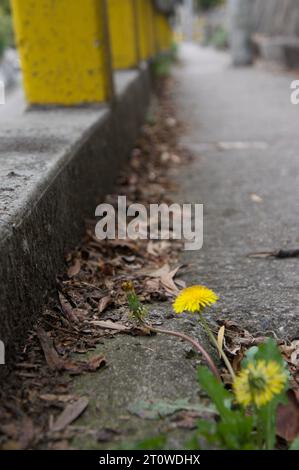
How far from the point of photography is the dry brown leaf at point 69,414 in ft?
3.92

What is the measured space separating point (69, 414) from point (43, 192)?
0.73 metres

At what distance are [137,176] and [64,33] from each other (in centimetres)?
91

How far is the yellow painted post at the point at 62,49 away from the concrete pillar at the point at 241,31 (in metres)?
9.82

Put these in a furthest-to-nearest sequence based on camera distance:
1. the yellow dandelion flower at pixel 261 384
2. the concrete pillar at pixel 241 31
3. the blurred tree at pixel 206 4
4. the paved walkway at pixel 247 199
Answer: the blurred tree at pixel 206 4 → the concrete pillar at pixel 241 31 → the paved walkway at pixel 247 199 → the yellow dandelion flower at pixel 261 384

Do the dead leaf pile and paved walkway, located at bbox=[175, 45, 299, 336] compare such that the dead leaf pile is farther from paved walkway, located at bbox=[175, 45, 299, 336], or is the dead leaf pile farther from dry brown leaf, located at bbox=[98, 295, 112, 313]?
paved walkway, located at bbox=[175, 45, 299, 336]

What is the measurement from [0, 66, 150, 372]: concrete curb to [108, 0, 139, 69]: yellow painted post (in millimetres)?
2190

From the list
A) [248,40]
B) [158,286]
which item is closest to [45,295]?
[158,286]

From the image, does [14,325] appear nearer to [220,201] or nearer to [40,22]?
[220,201]

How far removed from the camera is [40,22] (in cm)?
305

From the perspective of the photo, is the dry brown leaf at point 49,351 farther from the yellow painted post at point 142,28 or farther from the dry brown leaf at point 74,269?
the yellow painted post at point 142,28

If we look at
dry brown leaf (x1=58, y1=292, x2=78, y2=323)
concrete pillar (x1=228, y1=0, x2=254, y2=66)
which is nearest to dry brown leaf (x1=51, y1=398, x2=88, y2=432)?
dry brown leaf (x1=58, y1=292, x2=78, y2=323)

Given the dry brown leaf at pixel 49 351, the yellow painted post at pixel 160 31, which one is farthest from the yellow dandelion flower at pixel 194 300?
the yellow painted post at pixel 160 31

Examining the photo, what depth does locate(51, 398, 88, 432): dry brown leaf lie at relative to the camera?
3.92 ft

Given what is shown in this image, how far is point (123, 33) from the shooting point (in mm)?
5402
